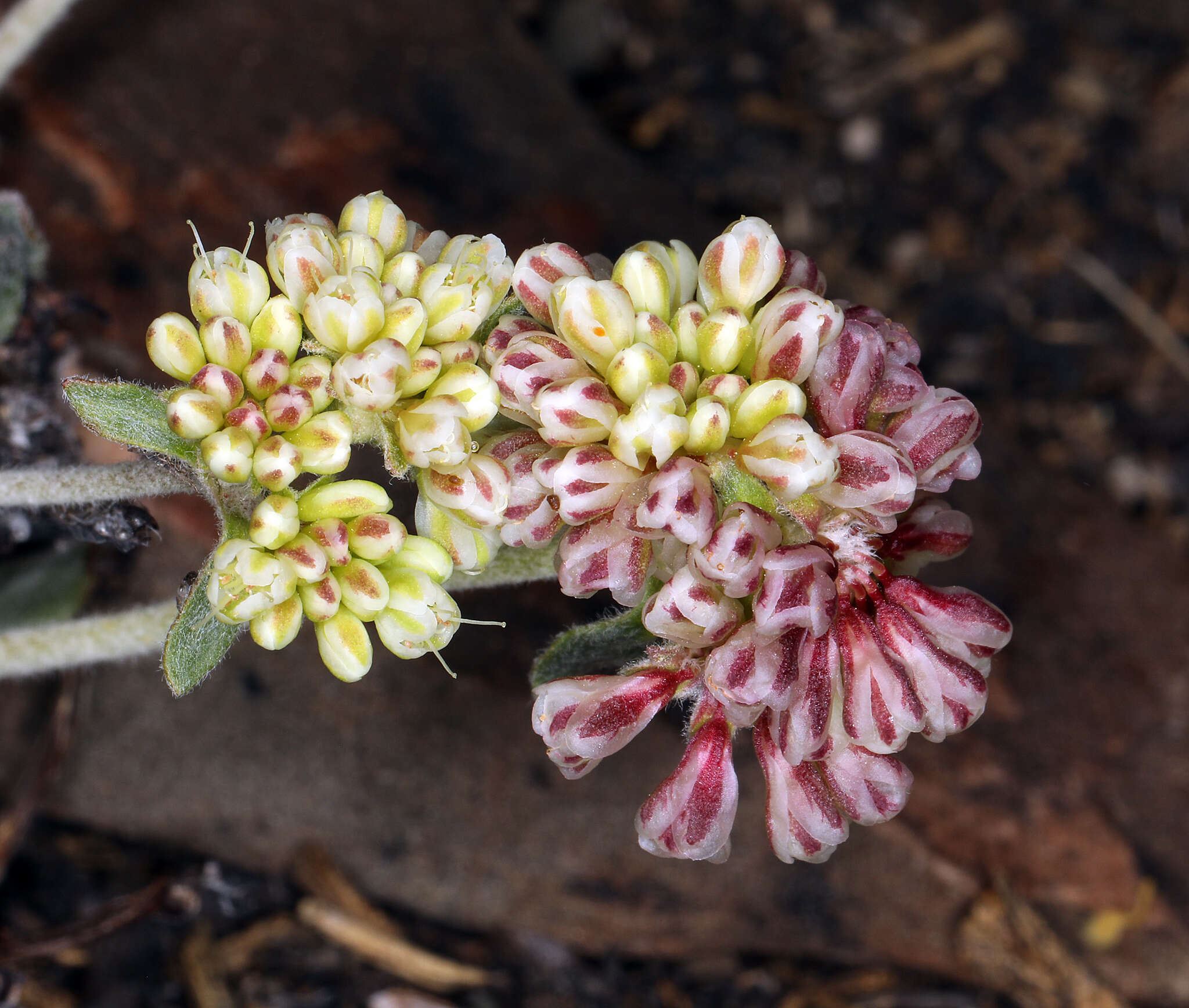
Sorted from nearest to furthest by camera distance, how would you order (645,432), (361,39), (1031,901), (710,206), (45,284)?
(645,432), (45,284), (1031,901), (361,39), (710,206)

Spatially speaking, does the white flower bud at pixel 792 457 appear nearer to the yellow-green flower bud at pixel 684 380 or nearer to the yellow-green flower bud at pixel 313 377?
the yellow-green flower bud at pixel 684 380

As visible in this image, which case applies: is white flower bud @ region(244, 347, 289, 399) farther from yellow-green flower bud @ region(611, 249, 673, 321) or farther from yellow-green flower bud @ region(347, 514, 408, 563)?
yellow-green flower bud @ region(611, 249, 673, 321)

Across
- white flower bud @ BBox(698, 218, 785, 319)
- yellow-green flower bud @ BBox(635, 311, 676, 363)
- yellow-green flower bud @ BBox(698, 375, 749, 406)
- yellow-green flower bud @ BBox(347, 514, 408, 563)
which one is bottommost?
yellow-green flower bud @ BBox(347, 514, 408, 563)

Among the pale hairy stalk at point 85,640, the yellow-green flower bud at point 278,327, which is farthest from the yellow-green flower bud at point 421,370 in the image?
the pale hairy stalk at point 85,640

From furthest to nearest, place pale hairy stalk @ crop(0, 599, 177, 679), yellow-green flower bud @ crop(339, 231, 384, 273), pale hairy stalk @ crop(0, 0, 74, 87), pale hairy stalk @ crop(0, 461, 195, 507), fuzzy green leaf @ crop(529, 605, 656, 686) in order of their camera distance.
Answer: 1. pale hairy stalk @ crop(0, 0, 74, 87)
2. pale hairy stalk @ crop(0, 599, 177, 679)
3. fuzzy green leaf @ crop(529, 605, 656, 686)
4. pale hairy stalk @ crop(0, 461, 195, 507)
5. yellow-green flower bud @ crop(339, 231, 384, 273)

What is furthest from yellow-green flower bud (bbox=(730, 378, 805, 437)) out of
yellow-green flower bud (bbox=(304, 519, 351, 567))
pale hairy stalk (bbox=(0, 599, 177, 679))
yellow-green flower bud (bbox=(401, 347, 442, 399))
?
pale hairy stalk (bbox=(0, 599, 177, 679))

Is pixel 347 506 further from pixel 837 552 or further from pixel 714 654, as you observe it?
pixel 837 552

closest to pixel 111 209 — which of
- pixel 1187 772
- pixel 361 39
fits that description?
pixel 361 39
